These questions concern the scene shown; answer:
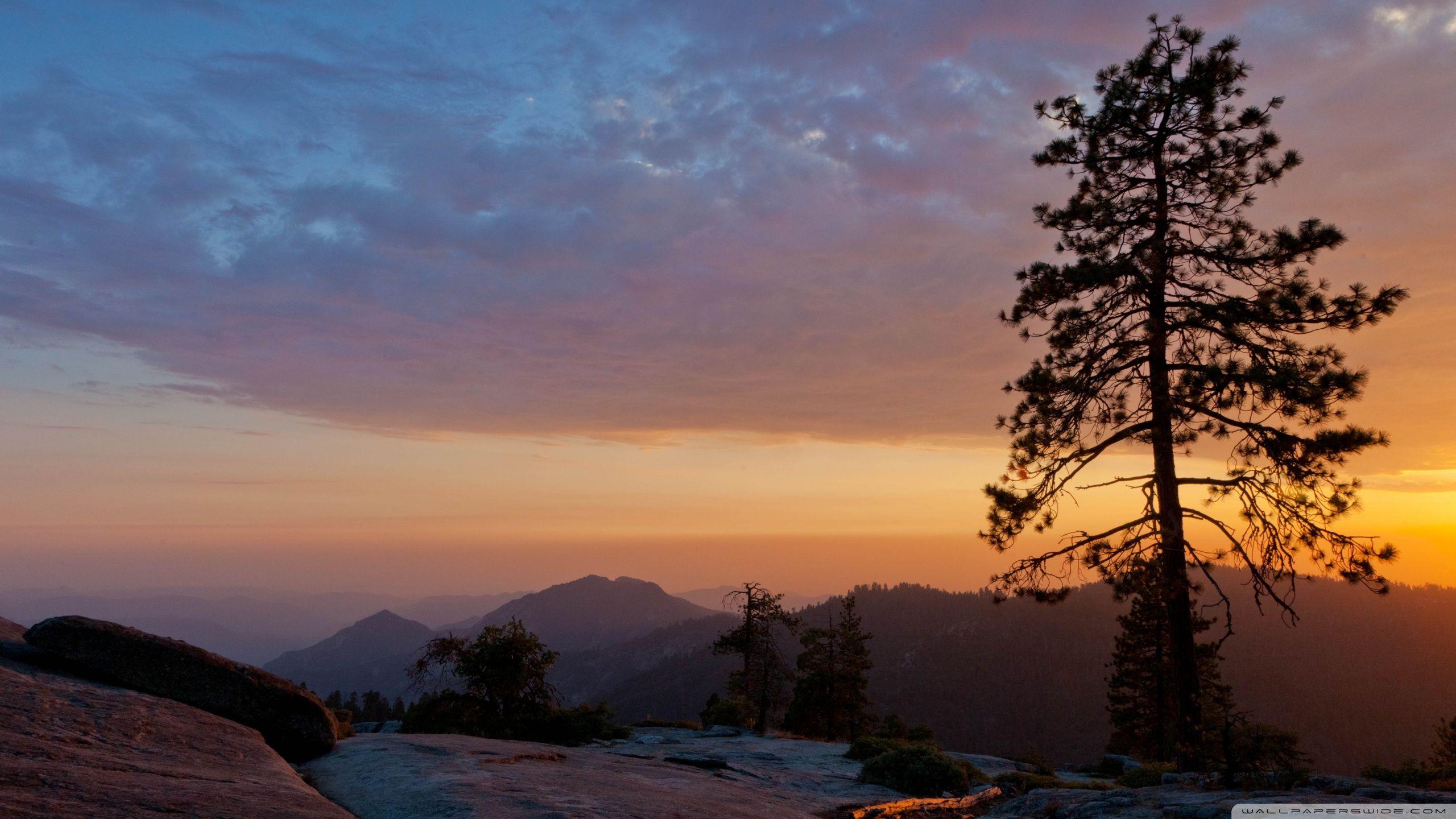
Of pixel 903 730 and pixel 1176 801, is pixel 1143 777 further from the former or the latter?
pixel 903 730

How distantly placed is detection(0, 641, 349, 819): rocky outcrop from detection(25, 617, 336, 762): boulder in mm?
554

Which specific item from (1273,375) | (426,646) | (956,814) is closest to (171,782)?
(956,814)

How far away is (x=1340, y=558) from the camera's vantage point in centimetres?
1441

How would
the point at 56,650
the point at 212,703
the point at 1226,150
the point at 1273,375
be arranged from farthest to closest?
the point at 1226,150
the point at 1273,375
the point at 212,703
the point at 56,650

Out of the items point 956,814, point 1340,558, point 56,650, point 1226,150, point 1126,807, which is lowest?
point 956,814

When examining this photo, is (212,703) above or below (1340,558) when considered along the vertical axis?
below

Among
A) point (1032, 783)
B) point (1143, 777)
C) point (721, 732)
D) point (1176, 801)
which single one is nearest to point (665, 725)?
point (721, 732)

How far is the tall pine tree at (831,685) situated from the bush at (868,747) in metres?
30.0

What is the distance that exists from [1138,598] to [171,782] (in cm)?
5438

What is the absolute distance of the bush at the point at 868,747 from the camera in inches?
834

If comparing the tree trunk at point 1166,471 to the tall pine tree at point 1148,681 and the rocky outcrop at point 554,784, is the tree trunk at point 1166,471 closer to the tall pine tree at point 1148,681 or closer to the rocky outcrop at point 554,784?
the rocky outcrop at point 554,784

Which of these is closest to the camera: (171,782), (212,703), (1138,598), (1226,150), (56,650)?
(171,782)

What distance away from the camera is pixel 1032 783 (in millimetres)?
18031

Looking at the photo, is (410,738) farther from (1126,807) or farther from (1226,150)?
(1226,150)
